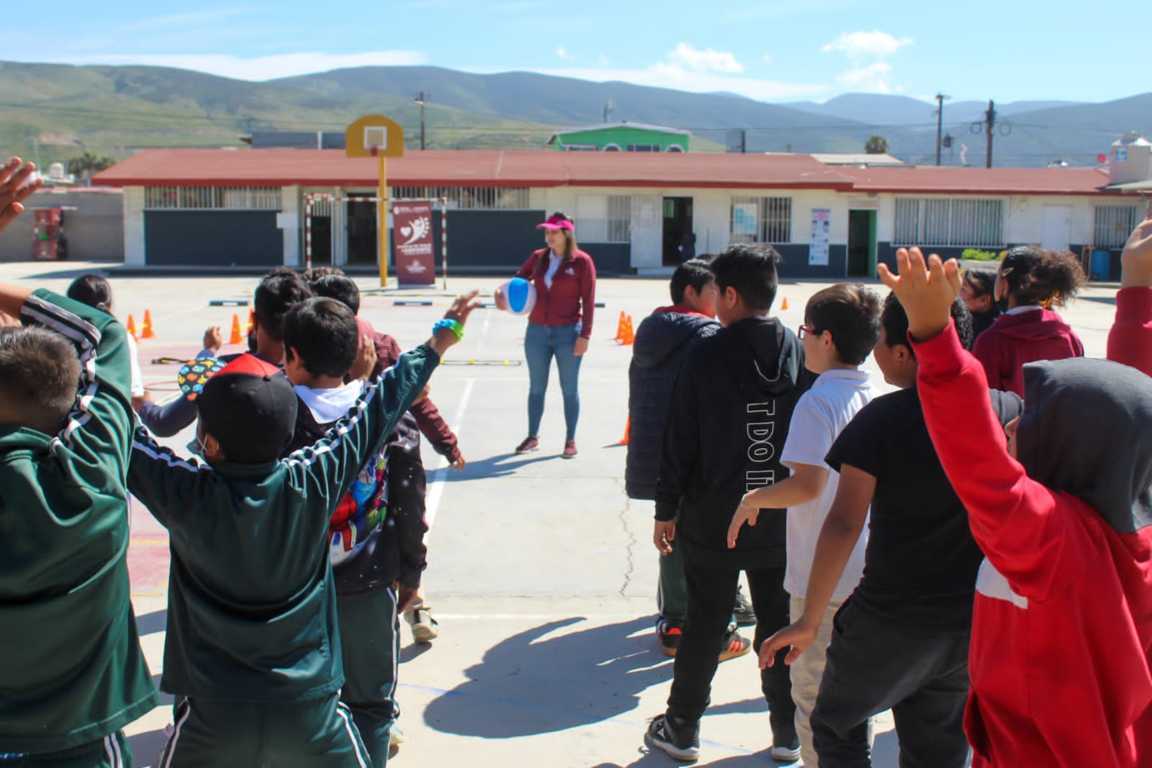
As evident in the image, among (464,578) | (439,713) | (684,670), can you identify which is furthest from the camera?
(464,578)

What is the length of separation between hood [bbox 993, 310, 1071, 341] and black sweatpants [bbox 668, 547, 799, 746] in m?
1.61

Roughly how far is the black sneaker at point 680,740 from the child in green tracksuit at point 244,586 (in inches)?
62.2

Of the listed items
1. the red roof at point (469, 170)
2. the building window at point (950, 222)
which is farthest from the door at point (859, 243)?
the red roof at point (469, 170)

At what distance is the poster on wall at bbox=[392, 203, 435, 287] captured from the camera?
28.1 metres

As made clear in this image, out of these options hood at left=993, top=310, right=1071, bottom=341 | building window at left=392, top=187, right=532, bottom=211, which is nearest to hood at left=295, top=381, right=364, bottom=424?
A: hood at left=993, top=310, right=1071, bottom=341

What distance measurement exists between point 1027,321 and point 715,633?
80.0 inches

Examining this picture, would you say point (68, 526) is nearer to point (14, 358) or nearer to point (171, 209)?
point (14, 358)

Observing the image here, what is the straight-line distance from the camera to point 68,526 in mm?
2537

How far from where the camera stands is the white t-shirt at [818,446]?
3547 mm

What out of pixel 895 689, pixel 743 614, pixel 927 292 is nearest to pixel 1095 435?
pixel 927 292

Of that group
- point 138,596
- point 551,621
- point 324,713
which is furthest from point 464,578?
point 324,713

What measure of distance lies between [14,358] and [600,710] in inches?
114

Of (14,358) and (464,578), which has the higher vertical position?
(14,358)

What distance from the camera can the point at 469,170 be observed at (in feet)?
124
